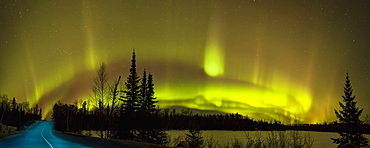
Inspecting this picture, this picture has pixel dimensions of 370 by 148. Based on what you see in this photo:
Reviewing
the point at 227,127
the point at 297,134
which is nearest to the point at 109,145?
the point at 297,134

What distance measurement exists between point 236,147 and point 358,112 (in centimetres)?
5148

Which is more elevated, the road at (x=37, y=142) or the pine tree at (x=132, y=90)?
the pine tree at (x=132, y=90)

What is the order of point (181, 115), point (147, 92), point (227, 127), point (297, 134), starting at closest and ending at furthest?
point (297, 134) < point (147, 92) < point (181, 115) < point (227, 127)

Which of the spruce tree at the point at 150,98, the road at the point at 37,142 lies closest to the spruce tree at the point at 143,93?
the spruce tree at the point at 150,98

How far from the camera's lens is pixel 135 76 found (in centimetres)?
5316

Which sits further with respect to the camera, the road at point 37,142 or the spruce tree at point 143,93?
the spruce tree at point 143,93

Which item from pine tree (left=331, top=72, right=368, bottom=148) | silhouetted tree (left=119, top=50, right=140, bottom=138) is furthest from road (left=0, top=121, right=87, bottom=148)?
pine tree (left=331, top=72, right=368, bottom=148)

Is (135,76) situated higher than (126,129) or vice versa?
(135,76)

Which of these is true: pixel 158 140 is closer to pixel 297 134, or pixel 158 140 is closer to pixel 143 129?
pixel 143 129

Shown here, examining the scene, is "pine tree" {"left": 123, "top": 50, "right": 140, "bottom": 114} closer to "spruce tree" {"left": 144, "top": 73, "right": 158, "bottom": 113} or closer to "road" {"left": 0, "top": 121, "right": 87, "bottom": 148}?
"spruce tree" {"left": 144, "top": 73, "right": 158, "bottom": 113}

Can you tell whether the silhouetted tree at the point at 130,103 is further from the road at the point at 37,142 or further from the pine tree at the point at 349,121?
the pine tree at the point at 349,121

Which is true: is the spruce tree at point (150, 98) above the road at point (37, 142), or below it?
above

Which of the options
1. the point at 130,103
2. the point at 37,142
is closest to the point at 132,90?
the point at 130,103

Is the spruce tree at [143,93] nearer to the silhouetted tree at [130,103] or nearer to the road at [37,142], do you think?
the silhouetted tree at [130,103]
